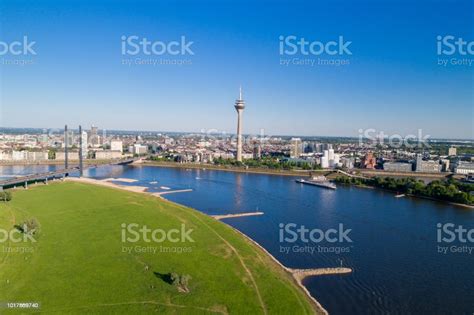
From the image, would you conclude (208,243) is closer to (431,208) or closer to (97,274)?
(97,274)

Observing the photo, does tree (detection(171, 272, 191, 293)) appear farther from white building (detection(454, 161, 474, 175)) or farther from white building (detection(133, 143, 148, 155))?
white building (detection(133, 143, 148, 155))

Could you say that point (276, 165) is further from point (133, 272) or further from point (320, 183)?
point (133, 272)

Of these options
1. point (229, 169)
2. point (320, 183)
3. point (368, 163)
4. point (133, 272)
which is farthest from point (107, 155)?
point (133, 272)

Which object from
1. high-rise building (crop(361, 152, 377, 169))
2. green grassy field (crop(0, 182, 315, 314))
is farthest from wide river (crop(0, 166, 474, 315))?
high-rise building (crop(361, 152, 377, 169))

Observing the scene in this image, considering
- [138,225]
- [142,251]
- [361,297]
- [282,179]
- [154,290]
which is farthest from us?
[282,179]

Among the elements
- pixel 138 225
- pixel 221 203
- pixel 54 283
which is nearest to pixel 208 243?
pixel 138 225

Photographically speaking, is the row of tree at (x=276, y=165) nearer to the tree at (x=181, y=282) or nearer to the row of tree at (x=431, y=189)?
the row of tree at (x=431, y=189)
